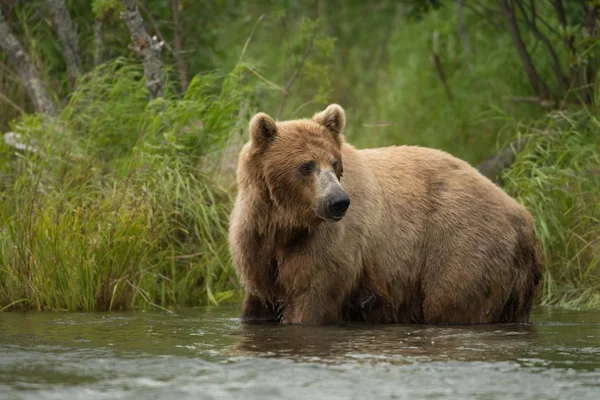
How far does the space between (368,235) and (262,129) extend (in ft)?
3.19

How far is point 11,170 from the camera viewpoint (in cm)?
851

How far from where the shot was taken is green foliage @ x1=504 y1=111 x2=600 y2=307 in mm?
8039

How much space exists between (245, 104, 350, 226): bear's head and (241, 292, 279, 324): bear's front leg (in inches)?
27.3

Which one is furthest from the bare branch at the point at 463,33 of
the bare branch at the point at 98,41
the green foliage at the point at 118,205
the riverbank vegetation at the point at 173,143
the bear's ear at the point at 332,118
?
the bear's ear at the point at 332,118

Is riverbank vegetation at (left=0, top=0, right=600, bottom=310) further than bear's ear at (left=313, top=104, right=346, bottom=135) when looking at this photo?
Yes

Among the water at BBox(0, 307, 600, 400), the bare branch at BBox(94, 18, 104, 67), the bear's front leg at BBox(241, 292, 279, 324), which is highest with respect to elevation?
the bare branch at BBox(94, 18, 104, 67)

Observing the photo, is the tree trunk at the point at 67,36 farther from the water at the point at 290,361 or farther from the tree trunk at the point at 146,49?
the water at the point at 290,361

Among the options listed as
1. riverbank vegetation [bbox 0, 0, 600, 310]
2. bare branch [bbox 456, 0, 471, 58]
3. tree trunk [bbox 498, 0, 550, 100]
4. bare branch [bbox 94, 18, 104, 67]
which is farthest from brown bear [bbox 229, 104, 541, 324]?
bare branch [bbox 456, 0, 471, 58]

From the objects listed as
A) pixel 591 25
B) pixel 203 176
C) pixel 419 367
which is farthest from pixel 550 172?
pixel 419 367

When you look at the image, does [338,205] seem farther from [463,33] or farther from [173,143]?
[463,33]

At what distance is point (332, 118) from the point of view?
636 cm

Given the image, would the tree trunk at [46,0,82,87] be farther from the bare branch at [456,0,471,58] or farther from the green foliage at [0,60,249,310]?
the bare branch at [456,0,471,58]

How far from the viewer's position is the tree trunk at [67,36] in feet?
32.4

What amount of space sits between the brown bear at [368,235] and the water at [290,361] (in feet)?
0.92
